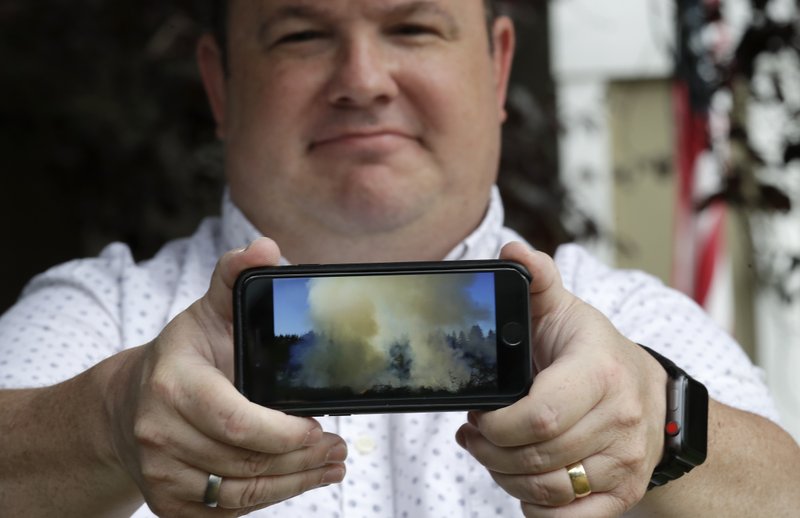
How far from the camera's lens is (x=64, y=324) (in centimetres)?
173

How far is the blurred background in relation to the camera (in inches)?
103

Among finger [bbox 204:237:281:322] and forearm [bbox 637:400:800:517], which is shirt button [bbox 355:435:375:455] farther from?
finger [bbox 204:237:281:322]

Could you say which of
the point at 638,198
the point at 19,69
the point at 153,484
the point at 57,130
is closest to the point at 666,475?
the point at 153,484

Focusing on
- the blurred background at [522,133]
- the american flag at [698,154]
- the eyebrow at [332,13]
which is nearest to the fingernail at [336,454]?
the eyebrow at [332,13]

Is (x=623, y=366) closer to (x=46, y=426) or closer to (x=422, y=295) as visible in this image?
(x=422, y=295)

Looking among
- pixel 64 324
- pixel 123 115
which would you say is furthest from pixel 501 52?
pixel 123 115

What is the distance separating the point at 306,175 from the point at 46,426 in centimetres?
61

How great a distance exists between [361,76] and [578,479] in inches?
32.6

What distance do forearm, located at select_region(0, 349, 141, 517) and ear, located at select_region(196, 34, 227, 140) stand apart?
2.49ft

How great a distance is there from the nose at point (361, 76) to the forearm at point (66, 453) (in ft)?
2.13

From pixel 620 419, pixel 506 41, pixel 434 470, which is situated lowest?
pixel 434 470

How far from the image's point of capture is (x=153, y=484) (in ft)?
4.01

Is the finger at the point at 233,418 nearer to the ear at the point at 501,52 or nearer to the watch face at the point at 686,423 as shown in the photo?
the watch face at the point at 686,423

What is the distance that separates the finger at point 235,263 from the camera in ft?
3.90
